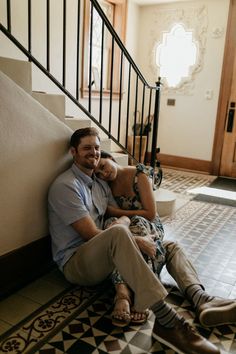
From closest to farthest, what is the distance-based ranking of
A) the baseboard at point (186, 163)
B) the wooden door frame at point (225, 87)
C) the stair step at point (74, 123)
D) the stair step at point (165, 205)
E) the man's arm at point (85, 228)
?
the man's arm at point (85, 228) < the stair step at point (74, 123) < the stair step at point (165, 205) < the wooden door frame at point (225, 87) < the baseboard at point (186, 163)

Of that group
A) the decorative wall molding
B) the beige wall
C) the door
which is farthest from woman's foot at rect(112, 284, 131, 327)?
the decorative wall molding

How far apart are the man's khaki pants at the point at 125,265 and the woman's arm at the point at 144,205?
0.72 feet

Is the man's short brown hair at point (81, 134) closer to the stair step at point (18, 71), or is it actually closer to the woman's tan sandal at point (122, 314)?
the stair step at point (18, 71)

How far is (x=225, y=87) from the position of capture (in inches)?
190

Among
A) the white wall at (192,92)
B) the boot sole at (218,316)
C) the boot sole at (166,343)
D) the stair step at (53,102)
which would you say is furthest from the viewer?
the white wall at (192,92)

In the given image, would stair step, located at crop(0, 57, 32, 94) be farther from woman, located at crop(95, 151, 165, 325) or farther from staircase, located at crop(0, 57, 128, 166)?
woman, located at crop(95, 151, 165, 325)

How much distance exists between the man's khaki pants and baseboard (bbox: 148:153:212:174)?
3.47m

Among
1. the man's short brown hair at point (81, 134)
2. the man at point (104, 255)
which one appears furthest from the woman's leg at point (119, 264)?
the man's short brown hair at point (81, 134)

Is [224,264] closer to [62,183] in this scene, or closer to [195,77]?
[62,183]

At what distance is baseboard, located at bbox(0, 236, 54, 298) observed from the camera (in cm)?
176

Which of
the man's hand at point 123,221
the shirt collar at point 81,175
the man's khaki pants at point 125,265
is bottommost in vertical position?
the man's khaki pants at point 125,265

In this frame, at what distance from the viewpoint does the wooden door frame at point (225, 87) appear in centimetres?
464

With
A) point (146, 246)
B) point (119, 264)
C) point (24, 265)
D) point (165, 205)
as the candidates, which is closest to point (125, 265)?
point (119, 264)

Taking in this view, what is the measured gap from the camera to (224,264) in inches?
90.4
